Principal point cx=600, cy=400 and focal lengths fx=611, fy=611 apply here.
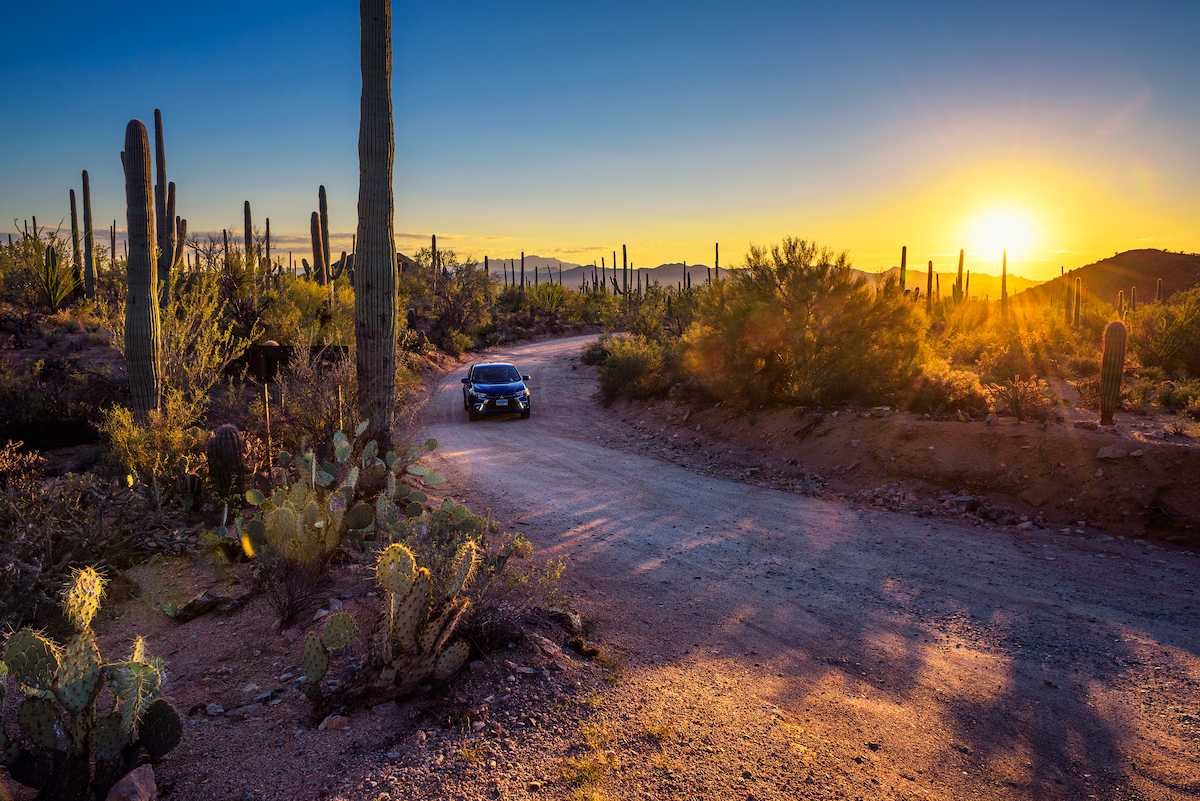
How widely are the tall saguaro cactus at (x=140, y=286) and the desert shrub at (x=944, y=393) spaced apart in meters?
12.9

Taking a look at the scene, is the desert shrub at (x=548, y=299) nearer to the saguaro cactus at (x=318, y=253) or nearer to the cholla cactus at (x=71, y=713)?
the saguaro cactus at (x=318, y=253)

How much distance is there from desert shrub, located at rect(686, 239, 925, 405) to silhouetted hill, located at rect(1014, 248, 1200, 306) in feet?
206

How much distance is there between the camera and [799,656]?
189 inches

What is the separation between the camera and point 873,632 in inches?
204

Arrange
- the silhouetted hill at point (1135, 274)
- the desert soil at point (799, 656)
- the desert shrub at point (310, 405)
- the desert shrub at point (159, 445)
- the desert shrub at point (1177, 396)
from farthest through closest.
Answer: the silhouetted hill at point (1135, 274)
the desert shrub at point (1177, 396)
the desert shrub at point (310, 405)
the desert shrub at point (159, 445)
the desert soil at point (799, 656)

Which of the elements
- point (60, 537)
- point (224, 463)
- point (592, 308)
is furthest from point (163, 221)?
point (592, 308)

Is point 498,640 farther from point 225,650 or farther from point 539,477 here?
point 539,477

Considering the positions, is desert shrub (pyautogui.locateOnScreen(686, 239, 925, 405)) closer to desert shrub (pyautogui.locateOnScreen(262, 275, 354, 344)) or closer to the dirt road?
the dirt road

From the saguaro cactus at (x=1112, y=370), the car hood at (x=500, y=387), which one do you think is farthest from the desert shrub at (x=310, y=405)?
the saguaro cactus at (x=1112, y=370)

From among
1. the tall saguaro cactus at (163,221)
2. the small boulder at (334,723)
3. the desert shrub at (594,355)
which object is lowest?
the small boulder at (334,723)

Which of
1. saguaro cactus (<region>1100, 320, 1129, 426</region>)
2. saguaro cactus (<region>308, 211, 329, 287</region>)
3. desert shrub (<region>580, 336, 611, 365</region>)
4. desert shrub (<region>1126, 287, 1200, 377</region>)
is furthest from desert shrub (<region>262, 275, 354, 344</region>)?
desert shrub (<region>1126, 287, 1200, 377</region>)

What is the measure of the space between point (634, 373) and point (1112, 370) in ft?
35.3

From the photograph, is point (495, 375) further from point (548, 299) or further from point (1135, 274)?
point (1135, 274)

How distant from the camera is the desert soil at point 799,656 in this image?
3.33 meters
